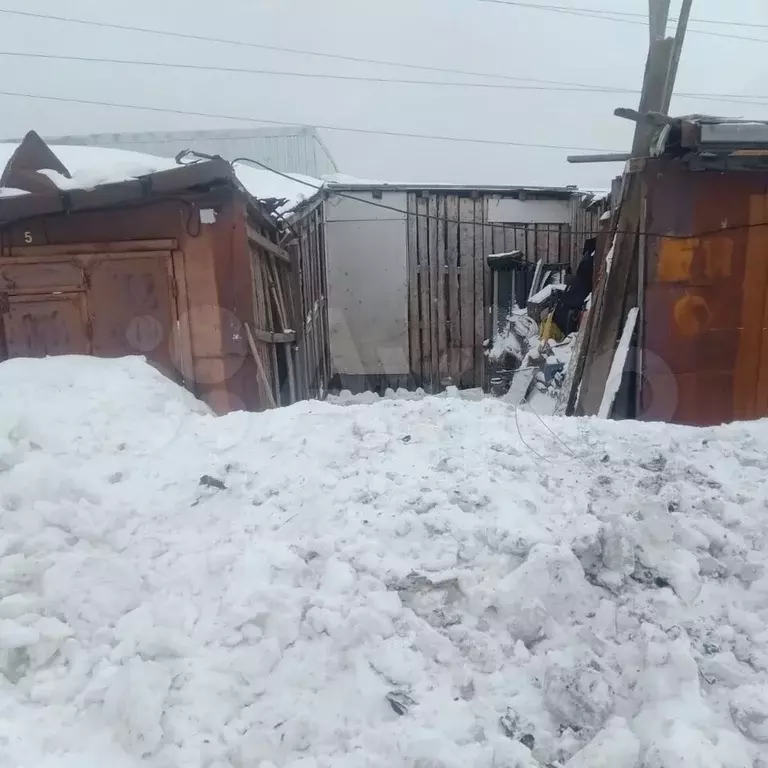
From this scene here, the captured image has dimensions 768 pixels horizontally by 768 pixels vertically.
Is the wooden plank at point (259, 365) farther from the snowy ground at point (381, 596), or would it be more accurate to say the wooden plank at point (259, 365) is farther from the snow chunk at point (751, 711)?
the snow chunk at point (751, 711)

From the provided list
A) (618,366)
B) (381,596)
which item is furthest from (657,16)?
(381,596)

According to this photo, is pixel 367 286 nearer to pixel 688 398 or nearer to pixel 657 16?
pixel 657 16

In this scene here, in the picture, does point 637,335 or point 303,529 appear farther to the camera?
point 637,335

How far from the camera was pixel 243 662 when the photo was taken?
273 centimetres

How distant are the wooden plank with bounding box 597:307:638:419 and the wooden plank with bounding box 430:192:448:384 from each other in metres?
7.13

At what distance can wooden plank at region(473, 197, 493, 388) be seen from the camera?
13.3 m

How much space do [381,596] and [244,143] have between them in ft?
55.2

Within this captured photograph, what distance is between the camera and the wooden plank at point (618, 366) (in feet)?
21.1

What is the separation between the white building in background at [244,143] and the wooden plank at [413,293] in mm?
4881

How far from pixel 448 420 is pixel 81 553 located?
261cm

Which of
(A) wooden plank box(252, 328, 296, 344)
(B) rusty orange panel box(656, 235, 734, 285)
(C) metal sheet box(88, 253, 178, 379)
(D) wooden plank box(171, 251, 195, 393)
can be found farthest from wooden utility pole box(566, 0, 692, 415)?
(C) metal sheet box(88, 253, 178, 379)

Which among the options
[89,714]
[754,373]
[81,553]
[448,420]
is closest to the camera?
[89,714]

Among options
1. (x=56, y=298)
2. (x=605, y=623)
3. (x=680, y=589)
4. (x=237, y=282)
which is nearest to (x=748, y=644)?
(x=680, y=589)

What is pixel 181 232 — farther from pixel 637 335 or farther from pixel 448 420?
pixel 637 335
